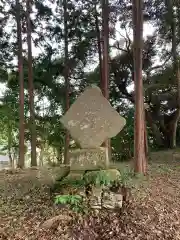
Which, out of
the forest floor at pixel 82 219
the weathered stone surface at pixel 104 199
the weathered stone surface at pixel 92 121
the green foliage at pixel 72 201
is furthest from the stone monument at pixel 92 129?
the forest floor at pixel 82 219

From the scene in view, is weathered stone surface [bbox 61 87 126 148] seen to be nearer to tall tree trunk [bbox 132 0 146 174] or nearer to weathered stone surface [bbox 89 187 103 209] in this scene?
weathered stone surface [bbox 89 187 103 209]

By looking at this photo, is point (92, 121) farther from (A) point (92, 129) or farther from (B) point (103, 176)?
(B) point (103, 176)

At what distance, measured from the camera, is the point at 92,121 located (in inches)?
232

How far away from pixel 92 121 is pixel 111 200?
1633 mm

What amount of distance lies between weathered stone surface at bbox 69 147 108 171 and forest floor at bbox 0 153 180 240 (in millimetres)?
896

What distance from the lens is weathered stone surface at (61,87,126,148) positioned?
582 centimetres

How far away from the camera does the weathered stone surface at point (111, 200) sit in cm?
537

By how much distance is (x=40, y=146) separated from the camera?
18828 mm

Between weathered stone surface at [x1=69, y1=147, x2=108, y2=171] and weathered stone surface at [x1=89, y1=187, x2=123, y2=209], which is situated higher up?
weathered stone surface at [x1=69, y1=147, x2=108, y2=171]

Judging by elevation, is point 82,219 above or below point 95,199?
below

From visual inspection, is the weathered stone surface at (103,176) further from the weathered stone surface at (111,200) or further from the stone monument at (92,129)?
the weathered stone surface at (111,200)

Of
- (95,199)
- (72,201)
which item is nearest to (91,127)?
(95,199)

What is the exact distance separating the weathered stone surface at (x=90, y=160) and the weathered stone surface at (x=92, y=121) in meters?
0.15

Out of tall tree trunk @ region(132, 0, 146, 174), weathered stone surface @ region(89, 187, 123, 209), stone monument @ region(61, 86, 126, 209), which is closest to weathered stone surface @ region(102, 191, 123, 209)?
weathered stone surface @ region(89, 187, 123, 209)
